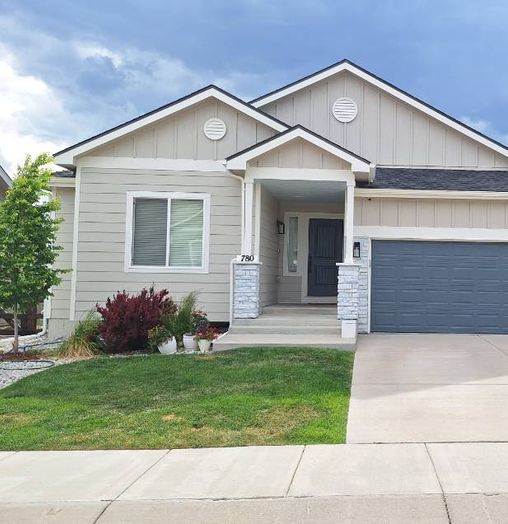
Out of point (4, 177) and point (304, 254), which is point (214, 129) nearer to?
point (304, 254)

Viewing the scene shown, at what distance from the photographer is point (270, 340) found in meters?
10.8

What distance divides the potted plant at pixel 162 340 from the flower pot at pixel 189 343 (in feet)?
0.89

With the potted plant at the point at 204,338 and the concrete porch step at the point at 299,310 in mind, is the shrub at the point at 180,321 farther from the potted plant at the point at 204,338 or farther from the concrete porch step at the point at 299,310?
the concrete porch step at the point at 299,310

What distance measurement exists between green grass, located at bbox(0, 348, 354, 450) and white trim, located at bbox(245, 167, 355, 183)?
3.77 m

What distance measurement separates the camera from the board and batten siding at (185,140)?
503 inches

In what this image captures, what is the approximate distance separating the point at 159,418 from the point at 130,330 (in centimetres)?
449

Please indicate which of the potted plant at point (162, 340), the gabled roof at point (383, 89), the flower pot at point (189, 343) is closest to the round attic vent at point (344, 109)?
the gabled roof at point (383, 89)

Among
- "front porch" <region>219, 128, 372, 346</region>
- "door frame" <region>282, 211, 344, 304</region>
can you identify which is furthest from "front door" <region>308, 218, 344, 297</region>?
"front porch" <region>219, 128, 372, 346</region>

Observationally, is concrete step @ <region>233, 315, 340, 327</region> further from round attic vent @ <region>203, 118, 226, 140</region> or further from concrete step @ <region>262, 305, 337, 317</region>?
round attic vent @ <region>203, 118, 226, 140</region>

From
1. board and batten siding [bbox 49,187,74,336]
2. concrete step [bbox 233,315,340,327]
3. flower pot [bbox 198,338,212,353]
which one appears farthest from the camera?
board and batten siding [bbox 49,187,74,336]

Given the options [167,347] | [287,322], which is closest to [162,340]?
[167,347]

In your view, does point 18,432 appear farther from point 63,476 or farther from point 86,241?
point 86,241

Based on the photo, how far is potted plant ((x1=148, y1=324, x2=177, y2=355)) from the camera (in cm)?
1071

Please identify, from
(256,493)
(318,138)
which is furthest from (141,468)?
(318,138)
